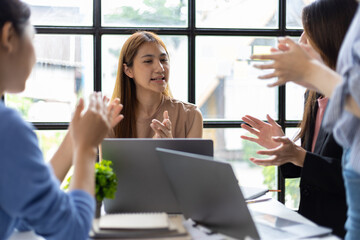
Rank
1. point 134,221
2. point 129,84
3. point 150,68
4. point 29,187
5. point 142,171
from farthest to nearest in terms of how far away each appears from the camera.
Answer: point 129,84 → point 150,68 → point 142,171 → point 134,221 → point 29,187

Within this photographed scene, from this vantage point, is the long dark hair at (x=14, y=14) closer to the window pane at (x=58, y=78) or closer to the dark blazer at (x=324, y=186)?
the dark blazer at (x=324, y=186)

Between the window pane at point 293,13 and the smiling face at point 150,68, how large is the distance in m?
1.16

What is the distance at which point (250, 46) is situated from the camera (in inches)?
130

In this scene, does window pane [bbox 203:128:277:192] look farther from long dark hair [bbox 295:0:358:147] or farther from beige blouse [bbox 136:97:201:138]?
long dark hair [bbox 295:0:358:147]

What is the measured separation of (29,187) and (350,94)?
2.60 feet

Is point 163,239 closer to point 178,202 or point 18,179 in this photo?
point 178,202

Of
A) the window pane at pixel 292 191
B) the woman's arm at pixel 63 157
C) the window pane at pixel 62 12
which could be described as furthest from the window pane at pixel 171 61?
the woman's arm at pixel 63 157

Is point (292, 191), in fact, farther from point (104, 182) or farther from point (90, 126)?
point (90, 126)

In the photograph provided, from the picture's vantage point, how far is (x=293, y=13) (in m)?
3.30

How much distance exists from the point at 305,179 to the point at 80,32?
6.34ft

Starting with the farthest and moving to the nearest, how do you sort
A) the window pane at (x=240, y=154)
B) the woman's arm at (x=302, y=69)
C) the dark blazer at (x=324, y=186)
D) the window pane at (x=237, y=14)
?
1. the window pane at (x=240, y=154)
2. the window pane at (x=237, y=14)
3. the dark blazer at (x=324, y=186)
4. the woman's arm at (x=302, y=69)

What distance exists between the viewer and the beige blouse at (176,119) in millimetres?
2535

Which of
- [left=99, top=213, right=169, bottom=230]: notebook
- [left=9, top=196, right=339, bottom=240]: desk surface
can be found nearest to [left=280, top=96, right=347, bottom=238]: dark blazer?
[left=9, top=196, right=339, bottom=240]: desk surface

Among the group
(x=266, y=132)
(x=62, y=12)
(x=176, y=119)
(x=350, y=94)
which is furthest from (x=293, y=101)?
(x=350, y=94)
